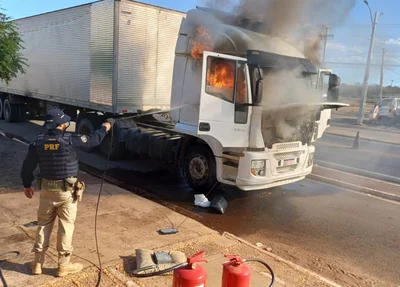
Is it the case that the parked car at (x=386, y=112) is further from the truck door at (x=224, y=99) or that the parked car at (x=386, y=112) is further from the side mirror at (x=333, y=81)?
the truck door at (x=224, y=99)

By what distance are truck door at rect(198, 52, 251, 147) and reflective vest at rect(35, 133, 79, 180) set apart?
258 cm

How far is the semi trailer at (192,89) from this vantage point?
566 cm

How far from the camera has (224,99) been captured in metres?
5.66

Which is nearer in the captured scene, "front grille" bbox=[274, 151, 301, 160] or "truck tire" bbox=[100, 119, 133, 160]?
"front grille" bbox=[274, 151, 301, 160]

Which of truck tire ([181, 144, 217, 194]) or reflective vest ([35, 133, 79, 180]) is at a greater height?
reflective vest ([35, 133, 79, 180])

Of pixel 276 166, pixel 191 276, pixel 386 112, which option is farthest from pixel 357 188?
pixel 386 112

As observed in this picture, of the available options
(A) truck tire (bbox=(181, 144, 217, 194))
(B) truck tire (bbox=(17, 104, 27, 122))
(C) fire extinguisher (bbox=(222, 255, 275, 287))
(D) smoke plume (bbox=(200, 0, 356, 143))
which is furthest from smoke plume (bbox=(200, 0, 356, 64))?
(B) truck tire (bbox=(17, 104, 27, 122))

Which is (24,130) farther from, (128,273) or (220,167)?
(128,273)

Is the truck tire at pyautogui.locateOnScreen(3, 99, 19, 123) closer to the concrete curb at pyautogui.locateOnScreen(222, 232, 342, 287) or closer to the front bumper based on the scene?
the front bumper

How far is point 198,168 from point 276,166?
1387 mm

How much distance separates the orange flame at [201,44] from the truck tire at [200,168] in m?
1.59

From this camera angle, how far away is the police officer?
3.27 metres

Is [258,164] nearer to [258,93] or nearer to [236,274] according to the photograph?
[258,93]

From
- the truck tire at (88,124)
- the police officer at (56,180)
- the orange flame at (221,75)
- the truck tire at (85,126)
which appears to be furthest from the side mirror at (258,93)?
the truck tire at (85,126)
